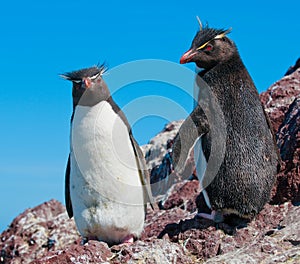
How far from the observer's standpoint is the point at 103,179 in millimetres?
6801

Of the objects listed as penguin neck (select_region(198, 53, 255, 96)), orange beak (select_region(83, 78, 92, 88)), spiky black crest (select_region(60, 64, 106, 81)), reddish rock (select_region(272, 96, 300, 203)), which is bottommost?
reddish rock (select_region(272, 96, 300, 203))

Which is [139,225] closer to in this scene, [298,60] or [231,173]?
[231,173]

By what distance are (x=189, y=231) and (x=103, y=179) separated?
124cm

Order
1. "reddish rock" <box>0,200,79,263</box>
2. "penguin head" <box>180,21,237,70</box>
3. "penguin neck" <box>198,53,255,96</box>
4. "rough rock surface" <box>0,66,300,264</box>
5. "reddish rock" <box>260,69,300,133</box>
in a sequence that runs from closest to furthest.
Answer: "rough rock surface" <box>0,66,300,264</box>
"penguin neck" <box>198,53,255,96</box>
"penguin head" <box>180,21,237,70</box>
"reddish rock" <box>260,69,300,133</box>
"reddish rock" <box>0,200,79,263</box>

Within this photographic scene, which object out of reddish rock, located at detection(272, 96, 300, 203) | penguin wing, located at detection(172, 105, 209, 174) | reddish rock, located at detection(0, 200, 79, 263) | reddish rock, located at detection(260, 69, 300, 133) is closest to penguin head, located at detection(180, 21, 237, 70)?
penguin wing, located at detection(172, 105, 209, 174)

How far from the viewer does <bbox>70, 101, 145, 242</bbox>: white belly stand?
6.80 m

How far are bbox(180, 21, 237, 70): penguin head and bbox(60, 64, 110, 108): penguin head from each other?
1.14m

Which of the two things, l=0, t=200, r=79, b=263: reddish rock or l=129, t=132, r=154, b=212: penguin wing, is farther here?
l=0, t=200, r=79, b=263: reddish rock

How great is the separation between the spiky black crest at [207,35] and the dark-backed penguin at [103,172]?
146 centimetres

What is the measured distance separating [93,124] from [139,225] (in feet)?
4.72

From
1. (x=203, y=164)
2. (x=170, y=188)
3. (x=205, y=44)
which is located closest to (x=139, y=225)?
(x=203, y=164)

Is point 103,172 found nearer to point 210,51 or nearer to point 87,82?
point 87,82

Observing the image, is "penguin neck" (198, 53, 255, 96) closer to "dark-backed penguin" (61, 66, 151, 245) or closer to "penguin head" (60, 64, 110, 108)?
"dark-backed penguin" (61, 66, 151, 245)

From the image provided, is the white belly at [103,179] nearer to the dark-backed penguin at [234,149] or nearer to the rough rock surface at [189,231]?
the rough rock surface at [189,231]
